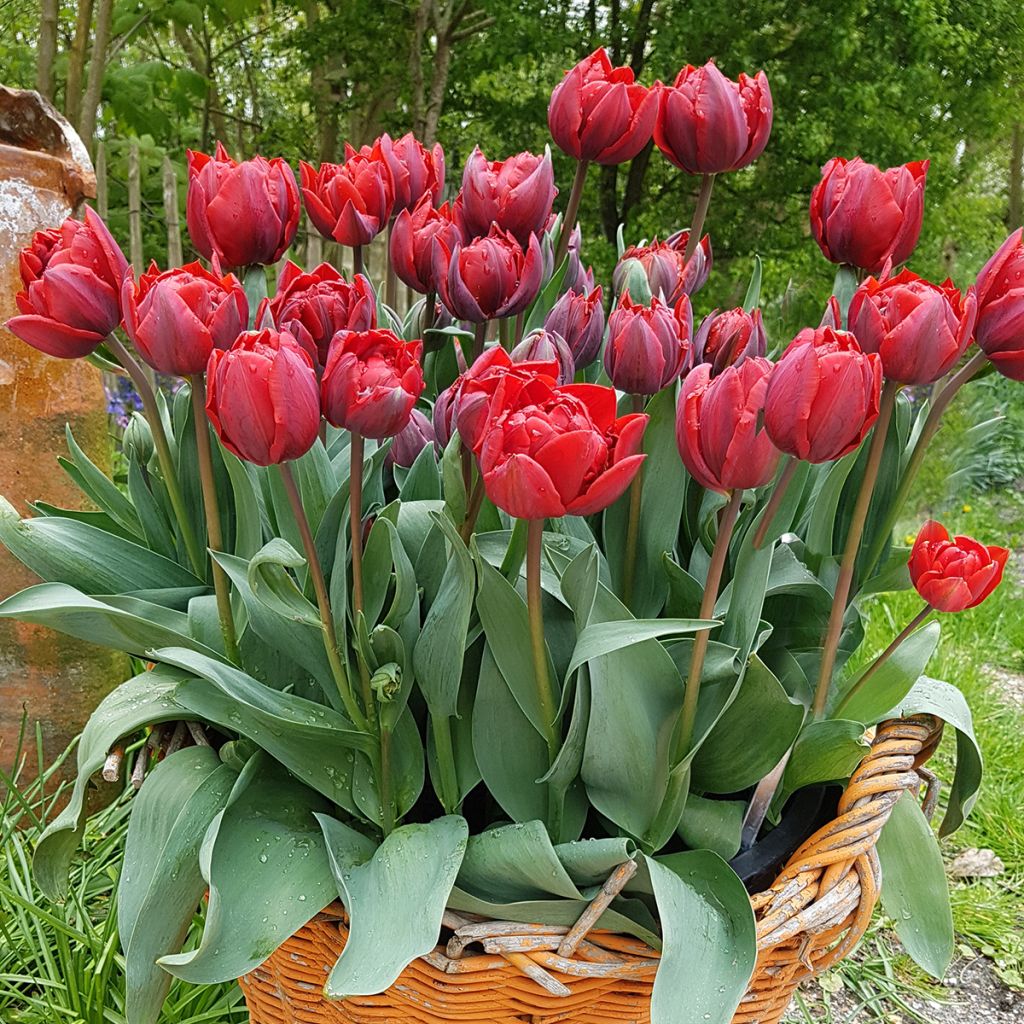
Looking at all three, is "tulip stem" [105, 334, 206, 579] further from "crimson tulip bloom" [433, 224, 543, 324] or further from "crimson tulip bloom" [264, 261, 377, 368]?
"crimson tulip bloom" [433, 224, 543, 324]

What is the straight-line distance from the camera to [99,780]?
1.50m

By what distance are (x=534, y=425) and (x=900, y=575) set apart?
44cm

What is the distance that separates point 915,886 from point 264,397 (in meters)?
0.58

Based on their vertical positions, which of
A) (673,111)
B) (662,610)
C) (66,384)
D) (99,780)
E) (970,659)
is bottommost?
(970,659)

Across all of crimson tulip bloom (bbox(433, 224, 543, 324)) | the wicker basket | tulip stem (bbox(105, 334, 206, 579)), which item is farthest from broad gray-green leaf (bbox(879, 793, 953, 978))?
tulip stem (bbox(105, 334, 206, 579))

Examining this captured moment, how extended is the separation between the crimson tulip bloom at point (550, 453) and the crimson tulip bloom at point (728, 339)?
0.79 feet

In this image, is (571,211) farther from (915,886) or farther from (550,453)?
(915,886)

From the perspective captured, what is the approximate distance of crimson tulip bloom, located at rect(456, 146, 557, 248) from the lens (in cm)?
73

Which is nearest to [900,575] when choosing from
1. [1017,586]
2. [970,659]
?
[970,659]

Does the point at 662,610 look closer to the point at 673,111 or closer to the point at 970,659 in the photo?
the point at 673,111

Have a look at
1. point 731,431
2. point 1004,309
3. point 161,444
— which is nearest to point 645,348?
point 731,431

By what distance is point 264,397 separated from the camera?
0.50 meters

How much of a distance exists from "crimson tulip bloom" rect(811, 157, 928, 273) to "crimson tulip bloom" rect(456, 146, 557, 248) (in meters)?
0.20

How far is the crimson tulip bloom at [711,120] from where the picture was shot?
28.7 inches
